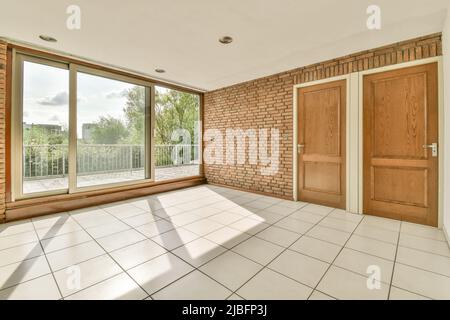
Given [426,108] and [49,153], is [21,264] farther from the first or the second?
[426,108]

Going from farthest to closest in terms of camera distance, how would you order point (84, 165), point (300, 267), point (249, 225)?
1. point (84, 165)
2. point (249, 225)
3. point (300, 267)

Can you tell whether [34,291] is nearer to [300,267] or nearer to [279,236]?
[300,267]

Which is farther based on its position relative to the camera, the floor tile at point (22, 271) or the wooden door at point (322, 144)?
the wooden door at point (322, 144)

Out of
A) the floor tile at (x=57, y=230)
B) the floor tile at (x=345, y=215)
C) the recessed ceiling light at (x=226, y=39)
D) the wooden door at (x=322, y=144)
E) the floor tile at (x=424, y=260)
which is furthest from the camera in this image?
the wooden door at (x=322, y=144)

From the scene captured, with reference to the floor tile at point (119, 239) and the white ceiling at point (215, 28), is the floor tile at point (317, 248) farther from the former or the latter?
the white ceiling at point (215, 28)

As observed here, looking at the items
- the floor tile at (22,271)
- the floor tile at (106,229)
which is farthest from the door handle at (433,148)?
the floor tile at (22,271)

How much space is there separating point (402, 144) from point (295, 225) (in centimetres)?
202

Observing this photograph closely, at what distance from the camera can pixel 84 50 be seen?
3377mm

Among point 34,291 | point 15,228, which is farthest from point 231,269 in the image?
point 15,228

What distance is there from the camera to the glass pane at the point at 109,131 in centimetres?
409

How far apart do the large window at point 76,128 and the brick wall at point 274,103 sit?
6.02 ft

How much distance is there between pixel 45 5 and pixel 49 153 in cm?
287

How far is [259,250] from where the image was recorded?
228cm

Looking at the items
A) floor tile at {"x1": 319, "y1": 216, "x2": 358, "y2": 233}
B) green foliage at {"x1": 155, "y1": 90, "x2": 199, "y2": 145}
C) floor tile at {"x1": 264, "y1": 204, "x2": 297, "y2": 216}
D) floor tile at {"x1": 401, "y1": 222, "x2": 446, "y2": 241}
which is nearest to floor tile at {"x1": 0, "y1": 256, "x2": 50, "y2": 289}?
floor tile at {"x1": 264, "y1": 204, "x2": 297, "y2": 216}
